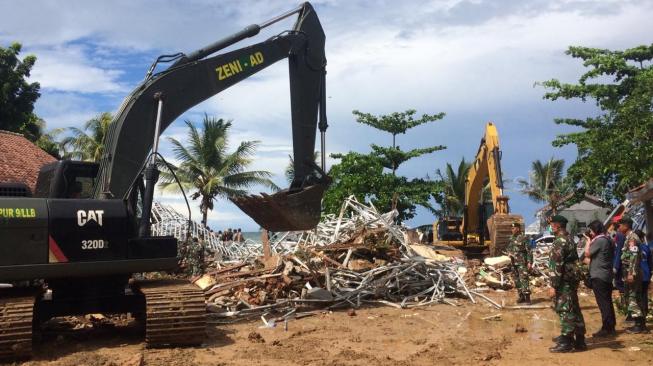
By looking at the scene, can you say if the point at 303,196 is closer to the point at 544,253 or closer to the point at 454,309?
the point at 454,309

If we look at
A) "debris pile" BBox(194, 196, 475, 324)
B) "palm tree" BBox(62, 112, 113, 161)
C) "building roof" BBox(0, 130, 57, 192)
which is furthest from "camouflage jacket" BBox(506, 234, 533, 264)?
"palm tree" BBox(62, 112, 113, 161)

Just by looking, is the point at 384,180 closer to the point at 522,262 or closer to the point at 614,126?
the point at 614,126

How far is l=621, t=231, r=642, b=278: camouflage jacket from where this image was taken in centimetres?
832

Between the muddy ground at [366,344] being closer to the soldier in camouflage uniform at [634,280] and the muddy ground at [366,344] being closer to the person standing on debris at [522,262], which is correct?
the soldier in camouflage uniform at [634,280]

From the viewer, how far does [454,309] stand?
11.1m

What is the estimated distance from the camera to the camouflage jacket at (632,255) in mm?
8320

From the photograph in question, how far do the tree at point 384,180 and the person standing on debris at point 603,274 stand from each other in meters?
19.8

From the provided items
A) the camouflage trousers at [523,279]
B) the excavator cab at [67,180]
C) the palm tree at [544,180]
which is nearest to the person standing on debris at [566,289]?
the camouflage trousers at [523,279]

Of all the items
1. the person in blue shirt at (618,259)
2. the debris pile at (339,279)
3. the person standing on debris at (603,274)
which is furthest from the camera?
the debris pile at (339,279)

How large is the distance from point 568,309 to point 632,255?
193cm

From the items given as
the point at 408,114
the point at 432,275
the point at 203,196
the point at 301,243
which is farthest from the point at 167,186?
the point at 432,275

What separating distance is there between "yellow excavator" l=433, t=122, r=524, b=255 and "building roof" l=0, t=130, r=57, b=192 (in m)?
13.4

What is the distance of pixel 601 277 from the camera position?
7988 mm

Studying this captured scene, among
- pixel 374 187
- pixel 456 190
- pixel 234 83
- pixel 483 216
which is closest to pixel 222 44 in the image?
pixel 234 83
